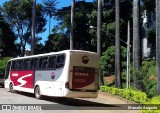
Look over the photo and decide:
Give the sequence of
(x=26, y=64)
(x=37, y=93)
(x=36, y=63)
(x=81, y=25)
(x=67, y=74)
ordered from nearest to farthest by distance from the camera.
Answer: (x=67, y=74) < (x=37, y=93) < (x=36, y=63) < (x=26, y=64) < (x=81, y=25)

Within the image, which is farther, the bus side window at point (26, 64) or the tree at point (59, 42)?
the tree at point (59, 42)

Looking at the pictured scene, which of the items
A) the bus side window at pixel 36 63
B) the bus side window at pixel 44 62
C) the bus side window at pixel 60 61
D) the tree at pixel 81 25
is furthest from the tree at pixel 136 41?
the tree at pixel 81 25

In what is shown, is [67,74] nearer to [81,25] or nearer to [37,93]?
[37,93]

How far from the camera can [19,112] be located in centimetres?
1511

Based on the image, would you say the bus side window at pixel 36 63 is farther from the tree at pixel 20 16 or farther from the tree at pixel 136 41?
the tree at pixel 20 16

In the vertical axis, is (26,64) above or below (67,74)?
above

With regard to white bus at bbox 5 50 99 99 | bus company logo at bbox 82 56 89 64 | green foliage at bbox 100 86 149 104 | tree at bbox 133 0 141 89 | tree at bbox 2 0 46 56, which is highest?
tree at bbox 2 0 46 56

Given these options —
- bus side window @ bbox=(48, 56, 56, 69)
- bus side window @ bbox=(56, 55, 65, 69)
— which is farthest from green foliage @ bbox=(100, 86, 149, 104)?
bus side window @ bbox=(48, 56, 56, 69)

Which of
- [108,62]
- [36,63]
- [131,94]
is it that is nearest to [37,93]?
[36,63]

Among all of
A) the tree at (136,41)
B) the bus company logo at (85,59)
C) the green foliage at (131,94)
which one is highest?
the tree at (136,41)

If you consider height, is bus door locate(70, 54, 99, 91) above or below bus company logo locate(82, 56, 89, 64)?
below

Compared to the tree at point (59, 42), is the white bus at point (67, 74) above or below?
below

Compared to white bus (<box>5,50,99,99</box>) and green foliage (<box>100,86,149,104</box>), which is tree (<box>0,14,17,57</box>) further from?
white bus (<box>5,50,99,99</box>)

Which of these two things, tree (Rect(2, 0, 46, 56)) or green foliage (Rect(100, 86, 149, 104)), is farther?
tree (Rect(2, 0, 46, 56))
